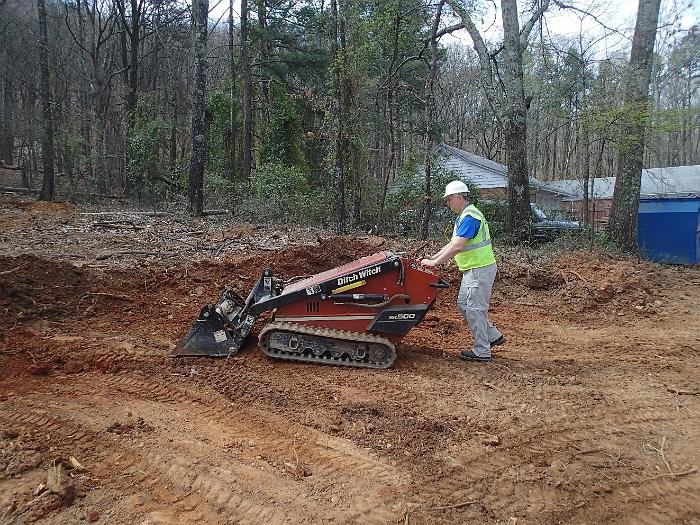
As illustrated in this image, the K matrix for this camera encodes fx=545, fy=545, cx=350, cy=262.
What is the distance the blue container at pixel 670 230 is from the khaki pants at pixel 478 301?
32.8ft

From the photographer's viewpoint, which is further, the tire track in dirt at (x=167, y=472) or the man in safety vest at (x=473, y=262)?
the man in safety vest at (x=473, y=262)

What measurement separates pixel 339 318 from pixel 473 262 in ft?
4.92

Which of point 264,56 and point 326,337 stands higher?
point 264,56

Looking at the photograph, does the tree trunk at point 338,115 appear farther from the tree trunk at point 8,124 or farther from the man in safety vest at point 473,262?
the tree trunk at point 8,124

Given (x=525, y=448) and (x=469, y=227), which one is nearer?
(x=525, y=448)

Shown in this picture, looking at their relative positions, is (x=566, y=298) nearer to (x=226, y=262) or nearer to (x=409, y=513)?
(x=226, y=262)

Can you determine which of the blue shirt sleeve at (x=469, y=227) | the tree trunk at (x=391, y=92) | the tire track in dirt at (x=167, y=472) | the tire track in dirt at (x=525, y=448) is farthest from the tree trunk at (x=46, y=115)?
the tire track in dirt at (x=525, y=448)

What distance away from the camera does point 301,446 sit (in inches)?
147

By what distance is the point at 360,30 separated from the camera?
14.8 metres

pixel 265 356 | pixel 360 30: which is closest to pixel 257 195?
pixel 360 30

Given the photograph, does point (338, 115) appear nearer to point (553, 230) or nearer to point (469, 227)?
point (553, 230)

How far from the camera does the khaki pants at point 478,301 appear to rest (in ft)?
18.3

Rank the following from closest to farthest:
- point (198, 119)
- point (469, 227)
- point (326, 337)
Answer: point (326, 337) → point (469, 227) → point (198, 119)

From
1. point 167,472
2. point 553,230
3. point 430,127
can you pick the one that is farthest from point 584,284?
point 167,472
